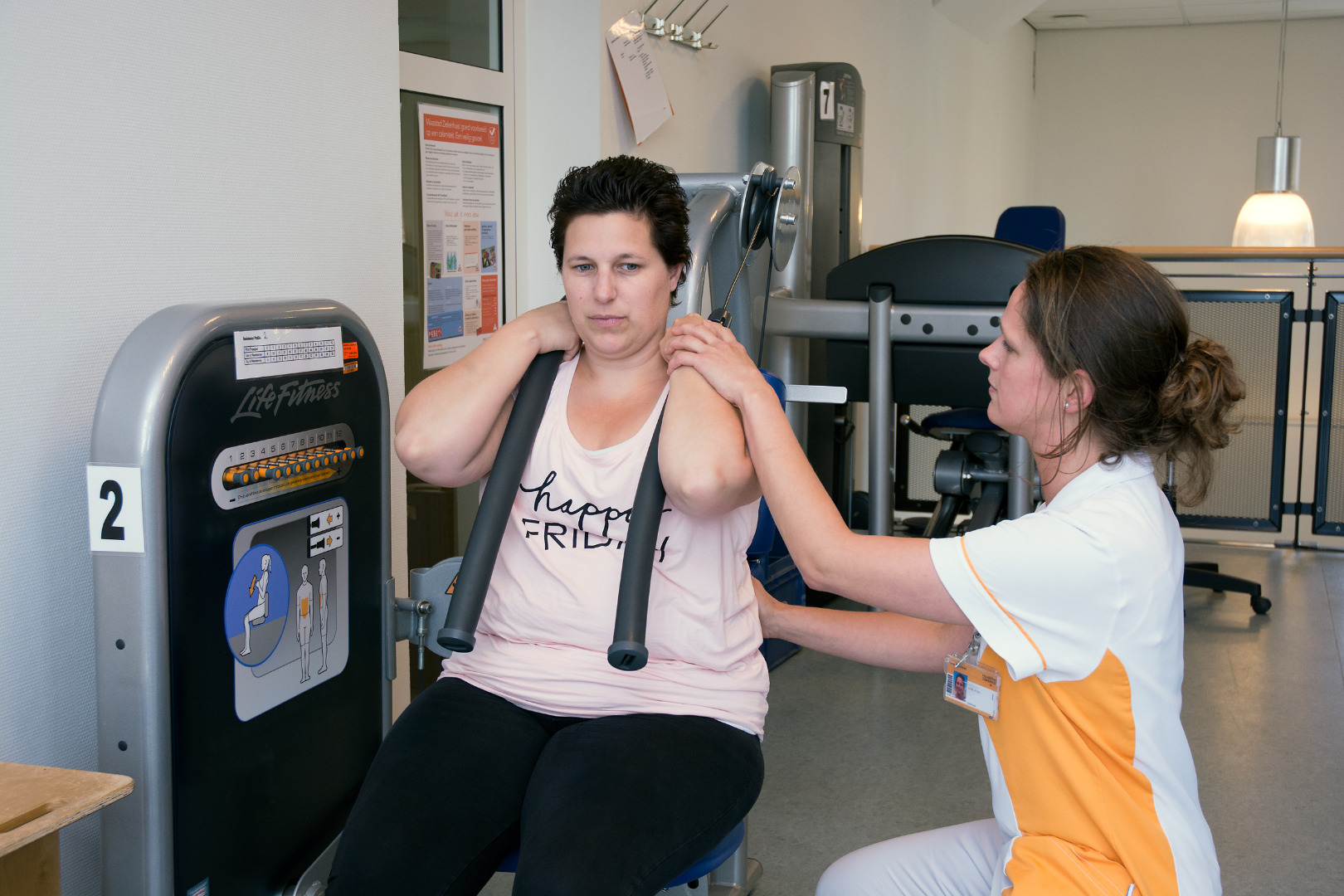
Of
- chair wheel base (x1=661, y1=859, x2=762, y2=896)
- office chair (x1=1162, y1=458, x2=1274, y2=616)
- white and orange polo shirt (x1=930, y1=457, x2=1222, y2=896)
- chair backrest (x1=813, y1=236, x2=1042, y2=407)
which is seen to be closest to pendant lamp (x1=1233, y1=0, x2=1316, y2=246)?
office chair (x1=1162, y1=458, x2=1274, y2=616)

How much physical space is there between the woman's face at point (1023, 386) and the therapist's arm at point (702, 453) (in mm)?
335

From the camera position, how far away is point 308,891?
156 centimetres

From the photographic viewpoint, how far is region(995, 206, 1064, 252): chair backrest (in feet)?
13.7

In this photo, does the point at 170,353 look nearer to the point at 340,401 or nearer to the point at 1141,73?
the point at 340,401

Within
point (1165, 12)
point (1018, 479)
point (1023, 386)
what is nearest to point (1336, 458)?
point (1018, 479)

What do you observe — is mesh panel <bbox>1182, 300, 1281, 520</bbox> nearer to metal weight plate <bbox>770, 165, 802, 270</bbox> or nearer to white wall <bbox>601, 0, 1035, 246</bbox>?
white wall <bbox>601, 0, 1035, 246</bbox>

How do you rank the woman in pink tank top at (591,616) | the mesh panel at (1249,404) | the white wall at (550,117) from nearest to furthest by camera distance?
1. the woman in pink tank top at (591,616)
2. the white wall at (550,117)
3. the mesh panel at (1249,404)

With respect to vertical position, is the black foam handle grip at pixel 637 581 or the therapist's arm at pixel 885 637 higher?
the black foam handle grip at pixel 637 581

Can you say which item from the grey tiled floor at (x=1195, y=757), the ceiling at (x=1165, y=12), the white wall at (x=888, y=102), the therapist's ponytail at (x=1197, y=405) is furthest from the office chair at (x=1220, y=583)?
the ceiling at (x=1165, y=12)

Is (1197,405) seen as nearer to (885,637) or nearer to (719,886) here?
(885,637)

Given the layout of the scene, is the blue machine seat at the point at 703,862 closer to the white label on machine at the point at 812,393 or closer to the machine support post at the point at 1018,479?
the white label on machine at the point at 812,393

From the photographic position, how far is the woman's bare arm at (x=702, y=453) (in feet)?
4.66

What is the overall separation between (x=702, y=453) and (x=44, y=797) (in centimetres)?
80

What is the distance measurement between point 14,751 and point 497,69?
206 centimetres
